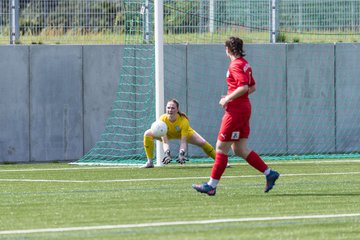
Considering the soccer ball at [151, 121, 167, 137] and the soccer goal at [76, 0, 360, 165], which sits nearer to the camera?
the soccer ball at [151, 121, 167, 137]

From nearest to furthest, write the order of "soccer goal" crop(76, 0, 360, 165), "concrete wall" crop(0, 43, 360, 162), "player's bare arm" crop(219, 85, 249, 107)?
"player's bare arm" crop(219, 85, 249, 107) < "concrete wall" crop(0, 43, 360, 162) < "soccer goal" crop(76, 0, 360, 165)

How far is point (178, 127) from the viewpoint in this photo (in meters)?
19.8

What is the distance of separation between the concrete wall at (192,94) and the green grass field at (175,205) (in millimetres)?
3816

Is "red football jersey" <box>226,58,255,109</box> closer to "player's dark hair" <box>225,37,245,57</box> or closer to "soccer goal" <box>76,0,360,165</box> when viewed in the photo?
"player's dark hair" <box>225,37,245,57</box>

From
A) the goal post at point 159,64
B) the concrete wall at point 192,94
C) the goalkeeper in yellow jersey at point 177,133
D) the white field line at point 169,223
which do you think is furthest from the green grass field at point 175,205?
the concrete wall at point 192,94

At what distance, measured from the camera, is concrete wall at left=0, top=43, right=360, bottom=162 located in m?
23.1

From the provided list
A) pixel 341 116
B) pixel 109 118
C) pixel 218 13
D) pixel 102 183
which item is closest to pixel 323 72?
pixel 341 116

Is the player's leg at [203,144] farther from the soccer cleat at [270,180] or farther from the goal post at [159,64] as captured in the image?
the soccer cleat at [270,180]

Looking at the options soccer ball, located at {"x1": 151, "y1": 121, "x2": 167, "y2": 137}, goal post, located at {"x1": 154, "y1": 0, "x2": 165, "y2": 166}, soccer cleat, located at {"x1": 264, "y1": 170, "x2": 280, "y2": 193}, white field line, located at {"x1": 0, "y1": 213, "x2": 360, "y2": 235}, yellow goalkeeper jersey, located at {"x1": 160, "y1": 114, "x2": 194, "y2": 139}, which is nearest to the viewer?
white field line, located at {"x1": 0, "y1": 213, "x2": 360, "y2": 235}

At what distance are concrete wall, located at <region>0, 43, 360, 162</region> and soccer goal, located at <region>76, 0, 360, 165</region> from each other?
0.07ft

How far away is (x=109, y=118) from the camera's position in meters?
23.5

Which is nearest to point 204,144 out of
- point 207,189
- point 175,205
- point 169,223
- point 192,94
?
point 192,94

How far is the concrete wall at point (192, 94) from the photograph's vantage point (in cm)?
2309

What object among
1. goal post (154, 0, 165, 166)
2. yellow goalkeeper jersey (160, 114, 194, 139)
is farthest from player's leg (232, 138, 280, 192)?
goal post (154, 0, 165, 166)
